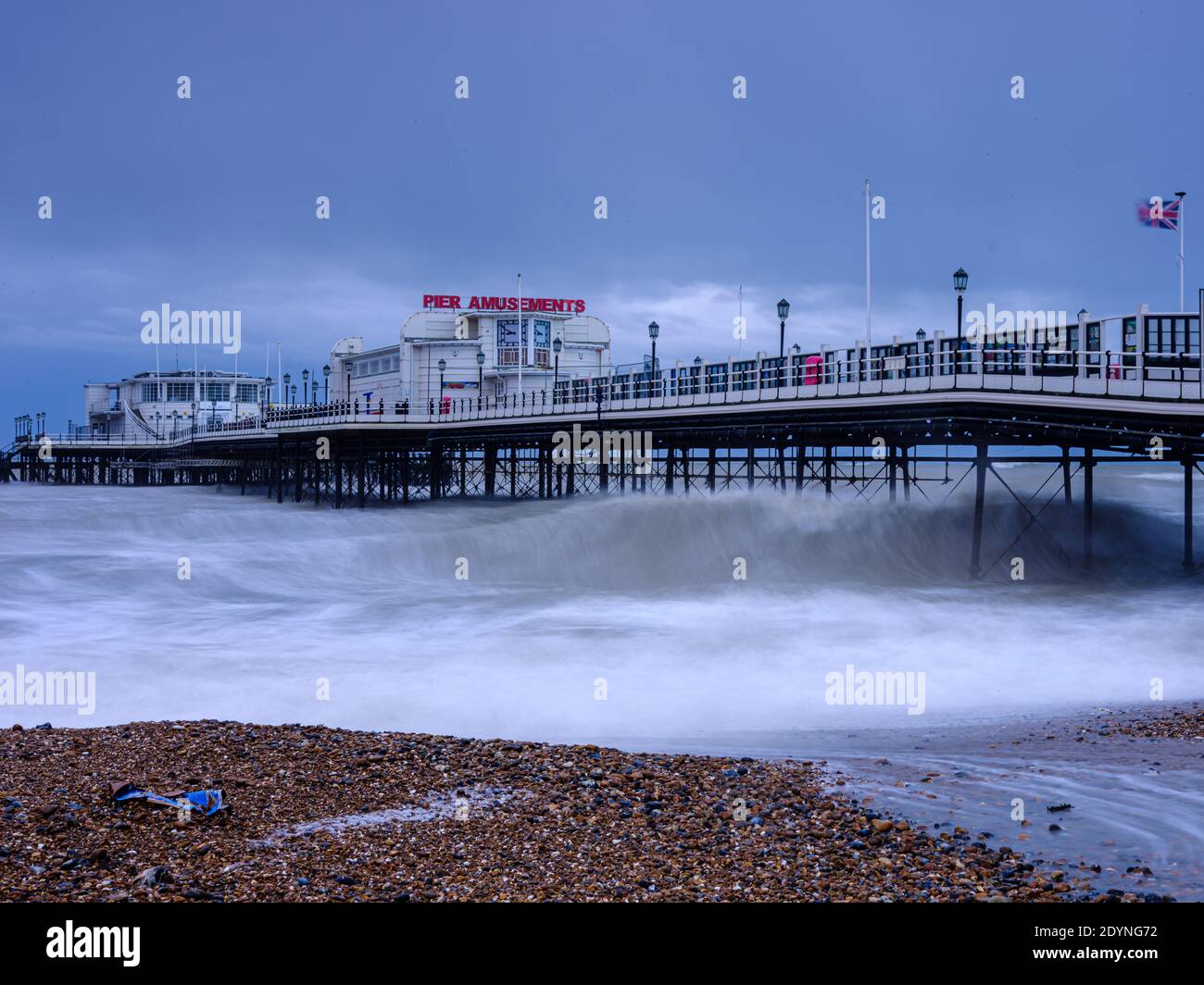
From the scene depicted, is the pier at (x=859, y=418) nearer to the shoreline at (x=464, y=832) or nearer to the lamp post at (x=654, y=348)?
the lamp post at (x=654, y=348)

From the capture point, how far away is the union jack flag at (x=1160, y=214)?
29391 mm

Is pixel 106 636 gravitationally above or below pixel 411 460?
below

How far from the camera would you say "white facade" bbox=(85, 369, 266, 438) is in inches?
4710

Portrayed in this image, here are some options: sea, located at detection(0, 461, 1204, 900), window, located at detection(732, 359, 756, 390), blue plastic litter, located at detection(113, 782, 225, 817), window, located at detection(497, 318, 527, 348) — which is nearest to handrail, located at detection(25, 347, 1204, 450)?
window, located at detection(732, 359, 756, 390)

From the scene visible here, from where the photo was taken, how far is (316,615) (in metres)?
26.9

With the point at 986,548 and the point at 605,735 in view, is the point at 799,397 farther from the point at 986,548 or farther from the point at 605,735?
the point at 605,735

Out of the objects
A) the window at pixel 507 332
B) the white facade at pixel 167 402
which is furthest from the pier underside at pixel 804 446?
the white facade at pixel 167 402

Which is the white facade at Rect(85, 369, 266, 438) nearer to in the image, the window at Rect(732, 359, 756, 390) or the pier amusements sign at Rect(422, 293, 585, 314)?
the pier amusements sign at Rect(422, 293, 585, 314)

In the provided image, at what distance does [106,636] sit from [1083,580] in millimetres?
23144

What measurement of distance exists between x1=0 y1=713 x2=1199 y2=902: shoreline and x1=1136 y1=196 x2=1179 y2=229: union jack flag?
935 inches

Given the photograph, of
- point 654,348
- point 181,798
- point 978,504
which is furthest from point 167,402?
point 181,798

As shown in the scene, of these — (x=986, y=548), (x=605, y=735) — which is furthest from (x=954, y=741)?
(x=986, y=548)

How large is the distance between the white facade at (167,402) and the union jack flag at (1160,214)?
97587 millimetres
